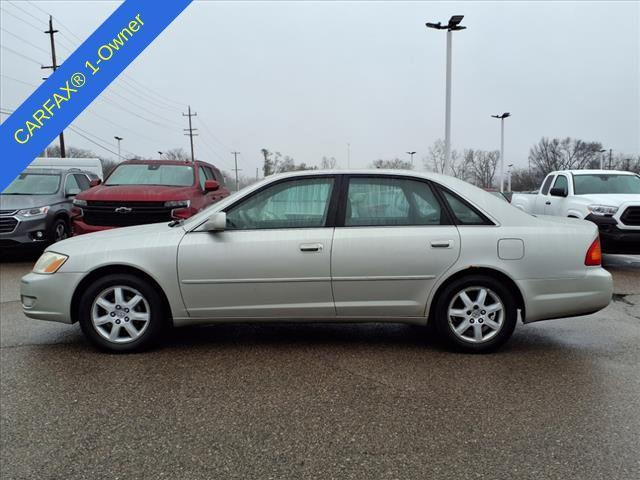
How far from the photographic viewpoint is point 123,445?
2.88 meters

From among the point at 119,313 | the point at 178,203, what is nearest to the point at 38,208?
the point at 178,203

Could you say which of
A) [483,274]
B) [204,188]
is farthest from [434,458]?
[204,188]

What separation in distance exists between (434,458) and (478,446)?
30 centimetres

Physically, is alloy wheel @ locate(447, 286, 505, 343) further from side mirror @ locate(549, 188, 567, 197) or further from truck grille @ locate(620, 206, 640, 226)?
side mirror @ locate(549, 188, 567, 197)

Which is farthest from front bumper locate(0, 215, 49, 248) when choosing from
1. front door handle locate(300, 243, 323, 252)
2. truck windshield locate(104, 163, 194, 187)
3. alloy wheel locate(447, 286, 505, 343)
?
alloy wheel locate(447, 286, 505, 343)

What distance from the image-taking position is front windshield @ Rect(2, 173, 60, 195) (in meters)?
10.6

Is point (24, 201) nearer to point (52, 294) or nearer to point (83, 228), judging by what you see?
point (83, 228)

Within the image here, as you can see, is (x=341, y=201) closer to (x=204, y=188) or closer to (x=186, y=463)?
(x=186, y=463)

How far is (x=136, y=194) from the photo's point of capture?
27.8 feet

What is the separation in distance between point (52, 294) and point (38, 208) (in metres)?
6.48

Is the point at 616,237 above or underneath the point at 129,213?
underneath

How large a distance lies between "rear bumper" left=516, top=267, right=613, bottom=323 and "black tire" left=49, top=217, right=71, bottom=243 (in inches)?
357

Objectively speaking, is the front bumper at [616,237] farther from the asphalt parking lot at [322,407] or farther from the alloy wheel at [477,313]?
the alloy wheel at [477,313]

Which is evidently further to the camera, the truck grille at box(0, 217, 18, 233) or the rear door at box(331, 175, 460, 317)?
the truck grille at box(0, 217, 18, 233)
